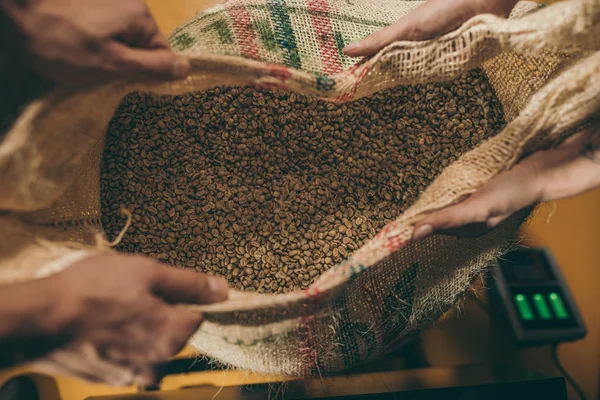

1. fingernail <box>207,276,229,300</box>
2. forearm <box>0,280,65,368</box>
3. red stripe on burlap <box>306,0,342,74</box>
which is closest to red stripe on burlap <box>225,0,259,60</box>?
red stripe on burlap <box>306,0,342,74</box>

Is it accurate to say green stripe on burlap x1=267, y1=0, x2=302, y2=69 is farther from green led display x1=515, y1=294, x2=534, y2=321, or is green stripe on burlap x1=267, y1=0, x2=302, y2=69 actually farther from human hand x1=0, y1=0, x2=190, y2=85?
green led display x1=515, y1=294, x2=534, y2=321

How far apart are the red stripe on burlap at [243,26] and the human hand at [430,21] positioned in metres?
0.29

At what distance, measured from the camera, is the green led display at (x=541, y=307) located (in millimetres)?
1252

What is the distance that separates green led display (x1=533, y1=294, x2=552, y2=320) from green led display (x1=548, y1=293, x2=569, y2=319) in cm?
2

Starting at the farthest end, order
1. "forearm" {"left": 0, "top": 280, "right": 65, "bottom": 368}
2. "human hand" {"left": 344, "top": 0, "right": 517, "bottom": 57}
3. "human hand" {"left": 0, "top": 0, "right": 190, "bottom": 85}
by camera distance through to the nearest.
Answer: "human hand" {"left": 344, "top": 0, "right": 517, "bottom": 57} → "human hand" {"left": 0, "top": 0, "right": 190, "bottom": 85} → "forearm" {"left": 0, "top": 280, "right": 65, "bottom": 368}

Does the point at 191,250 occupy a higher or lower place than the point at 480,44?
lower

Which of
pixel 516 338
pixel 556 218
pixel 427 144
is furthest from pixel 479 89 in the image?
pixel 516 338

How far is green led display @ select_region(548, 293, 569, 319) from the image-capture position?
1259mm

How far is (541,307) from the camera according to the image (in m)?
1.26

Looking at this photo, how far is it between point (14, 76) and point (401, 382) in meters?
1.06

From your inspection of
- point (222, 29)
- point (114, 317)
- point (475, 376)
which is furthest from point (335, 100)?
point (475, 376)

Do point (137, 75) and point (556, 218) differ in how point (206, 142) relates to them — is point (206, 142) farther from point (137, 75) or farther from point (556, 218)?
point (556, 218)

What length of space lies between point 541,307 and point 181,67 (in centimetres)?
118

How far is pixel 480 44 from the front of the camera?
2.82 ft
